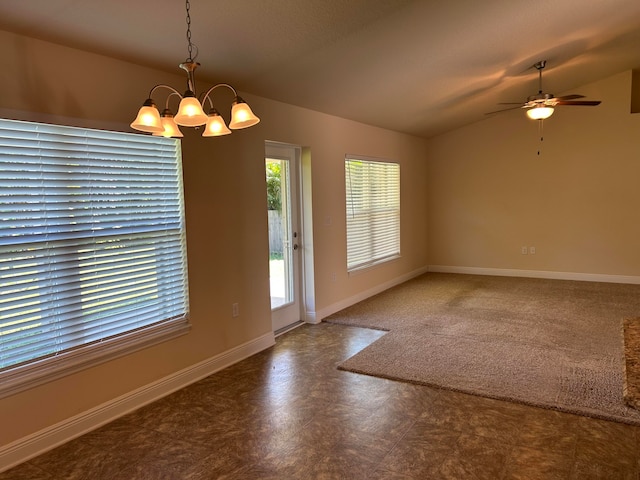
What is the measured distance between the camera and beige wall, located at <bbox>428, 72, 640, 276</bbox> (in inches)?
259

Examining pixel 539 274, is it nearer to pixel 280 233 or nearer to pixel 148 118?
pixel 280 233

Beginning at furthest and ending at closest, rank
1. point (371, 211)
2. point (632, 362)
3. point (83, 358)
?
point (371, 211) < point (83, 358) < point (632, 362)

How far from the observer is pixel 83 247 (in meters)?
2.81

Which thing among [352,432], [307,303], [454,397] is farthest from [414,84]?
[352,432]

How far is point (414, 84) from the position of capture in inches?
189

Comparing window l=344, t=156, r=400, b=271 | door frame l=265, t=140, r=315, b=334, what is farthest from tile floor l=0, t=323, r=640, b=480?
window l=344, t=156, r=400, b=271

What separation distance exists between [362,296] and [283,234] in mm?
1797

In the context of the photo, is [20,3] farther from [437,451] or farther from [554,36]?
[554,36]

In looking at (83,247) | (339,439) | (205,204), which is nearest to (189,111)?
(83,247)

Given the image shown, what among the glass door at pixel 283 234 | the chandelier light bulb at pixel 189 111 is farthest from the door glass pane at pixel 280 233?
the chandelier light bulb at pixel 189 111

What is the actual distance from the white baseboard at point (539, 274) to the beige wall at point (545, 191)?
7 cm

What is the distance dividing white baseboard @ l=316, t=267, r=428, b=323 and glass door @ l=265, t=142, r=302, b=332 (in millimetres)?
386

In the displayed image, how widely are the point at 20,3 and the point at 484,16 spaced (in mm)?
3219

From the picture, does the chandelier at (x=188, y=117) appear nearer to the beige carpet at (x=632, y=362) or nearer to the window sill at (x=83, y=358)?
the window sill at (x=83, y=358)
